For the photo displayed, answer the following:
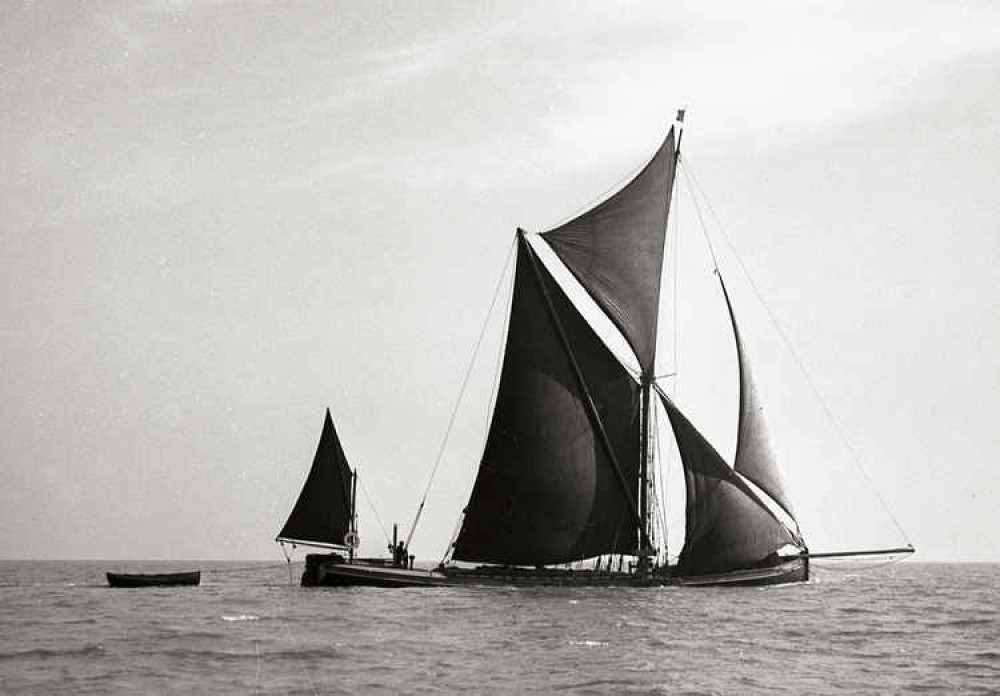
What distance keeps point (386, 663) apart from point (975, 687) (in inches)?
597

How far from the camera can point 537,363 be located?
207ft

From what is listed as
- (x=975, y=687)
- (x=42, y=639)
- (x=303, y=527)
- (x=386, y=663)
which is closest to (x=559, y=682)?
(x=386, y=663)

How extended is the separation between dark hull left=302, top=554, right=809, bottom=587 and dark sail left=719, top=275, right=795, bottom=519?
3999mm

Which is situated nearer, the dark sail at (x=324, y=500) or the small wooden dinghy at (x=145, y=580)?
the dark sail at (x=324, y=500)

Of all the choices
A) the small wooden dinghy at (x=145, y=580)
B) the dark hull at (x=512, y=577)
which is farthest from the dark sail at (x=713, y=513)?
the small wooden dinghy at (x=145, y=580)

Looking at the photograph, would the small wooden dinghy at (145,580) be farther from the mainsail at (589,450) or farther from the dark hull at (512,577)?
the mainsail at (589,450)

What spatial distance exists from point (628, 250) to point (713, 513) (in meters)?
13.6

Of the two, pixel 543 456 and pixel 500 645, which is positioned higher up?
pixel 543 456

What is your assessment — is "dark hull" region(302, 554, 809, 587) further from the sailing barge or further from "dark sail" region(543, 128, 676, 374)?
"dark sail" region(543, 128, 676, 374)

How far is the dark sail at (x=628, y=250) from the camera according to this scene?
219 ft

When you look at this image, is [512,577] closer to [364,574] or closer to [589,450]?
[589,450]

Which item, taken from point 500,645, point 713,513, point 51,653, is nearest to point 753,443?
point 713,513

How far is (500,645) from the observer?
41.3m

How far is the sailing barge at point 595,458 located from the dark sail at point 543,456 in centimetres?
6
